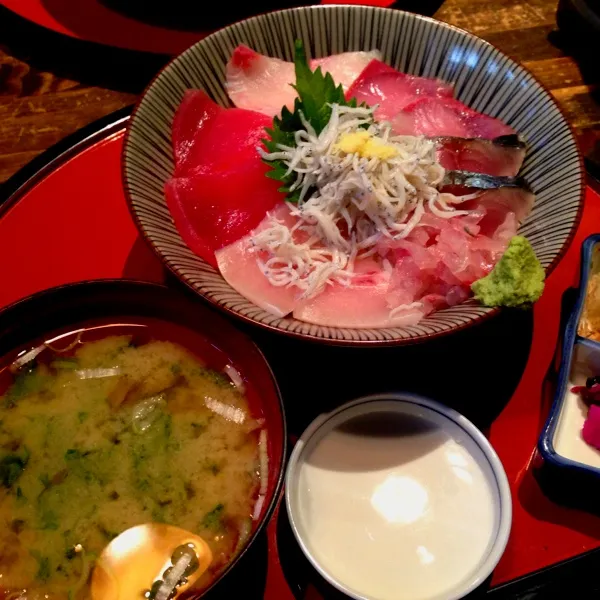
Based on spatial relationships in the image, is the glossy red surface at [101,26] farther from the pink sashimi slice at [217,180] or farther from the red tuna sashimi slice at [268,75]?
the pink sashimi slice at [217,180]

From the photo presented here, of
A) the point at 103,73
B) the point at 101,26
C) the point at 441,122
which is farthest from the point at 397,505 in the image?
the point at 101,26

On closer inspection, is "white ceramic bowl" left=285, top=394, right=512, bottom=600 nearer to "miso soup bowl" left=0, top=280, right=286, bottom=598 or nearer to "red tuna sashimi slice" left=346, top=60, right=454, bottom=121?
"miso soup bowl" left=0, top=280, right=286, bottom=598

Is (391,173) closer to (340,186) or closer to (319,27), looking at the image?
(340,186)

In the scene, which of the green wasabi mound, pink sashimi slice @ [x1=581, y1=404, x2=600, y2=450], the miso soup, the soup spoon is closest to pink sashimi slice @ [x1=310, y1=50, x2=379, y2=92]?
the green wasabi mound

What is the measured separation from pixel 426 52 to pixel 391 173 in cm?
59

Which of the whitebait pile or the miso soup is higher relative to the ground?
the whitebait pile

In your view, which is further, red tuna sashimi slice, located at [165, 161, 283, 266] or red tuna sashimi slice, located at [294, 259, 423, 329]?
red tuna sashimi slice, located at [165, 161, 283, 266]

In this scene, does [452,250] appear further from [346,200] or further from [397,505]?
[397,505]

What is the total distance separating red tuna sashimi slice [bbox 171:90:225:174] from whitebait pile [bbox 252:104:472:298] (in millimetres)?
290

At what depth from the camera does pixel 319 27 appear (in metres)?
2.15

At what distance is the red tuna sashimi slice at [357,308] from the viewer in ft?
5.38

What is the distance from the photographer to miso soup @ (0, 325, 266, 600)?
1.32 m

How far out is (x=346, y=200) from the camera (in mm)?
1816

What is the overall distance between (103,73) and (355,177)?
4.18 ft
